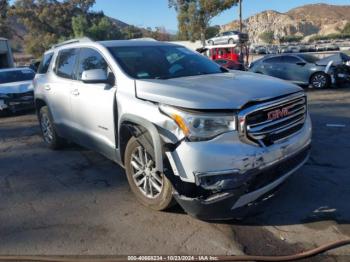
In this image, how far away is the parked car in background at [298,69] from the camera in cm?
1499

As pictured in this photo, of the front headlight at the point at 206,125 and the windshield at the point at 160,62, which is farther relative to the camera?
the windshield at the point at 160,62

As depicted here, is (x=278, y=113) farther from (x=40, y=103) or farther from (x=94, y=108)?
(x=40, y=103)

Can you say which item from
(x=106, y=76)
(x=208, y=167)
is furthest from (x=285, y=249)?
(x=106, y=76)

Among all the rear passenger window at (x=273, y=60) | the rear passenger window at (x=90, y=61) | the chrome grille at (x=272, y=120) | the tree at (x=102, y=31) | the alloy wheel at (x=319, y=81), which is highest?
the tree at (x=102, y=31)

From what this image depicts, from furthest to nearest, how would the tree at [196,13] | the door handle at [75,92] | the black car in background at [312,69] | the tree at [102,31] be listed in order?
the tree at [102,31] → the tree at [196,13] → the black car in background at [312,69] → the door handle at [75,92]

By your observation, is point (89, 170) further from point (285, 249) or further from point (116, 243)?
point (285, 249)

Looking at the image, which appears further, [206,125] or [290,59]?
[290,59]

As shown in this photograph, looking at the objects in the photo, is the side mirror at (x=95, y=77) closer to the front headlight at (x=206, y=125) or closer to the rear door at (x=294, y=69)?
the front headlight at (x=206, y=125)

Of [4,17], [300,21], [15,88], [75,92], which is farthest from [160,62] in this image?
[300,21]

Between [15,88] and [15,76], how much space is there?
1448mm

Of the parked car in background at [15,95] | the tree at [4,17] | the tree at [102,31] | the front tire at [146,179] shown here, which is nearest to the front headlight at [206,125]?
the front tire at [146,179]

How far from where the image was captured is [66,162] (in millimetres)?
6145

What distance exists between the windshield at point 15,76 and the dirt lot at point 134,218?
7868 millimetres

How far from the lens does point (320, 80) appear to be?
1499 cm
